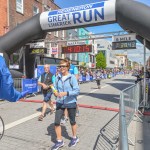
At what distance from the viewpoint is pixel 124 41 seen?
11.4 meters

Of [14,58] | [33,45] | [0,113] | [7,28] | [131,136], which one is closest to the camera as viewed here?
[131,136]

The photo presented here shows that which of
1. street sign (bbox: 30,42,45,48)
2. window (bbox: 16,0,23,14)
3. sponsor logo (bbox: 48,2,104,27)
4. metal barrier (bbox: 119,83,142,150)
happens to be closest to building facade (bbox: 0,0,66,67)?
window (bbox: 16,0,23,14)

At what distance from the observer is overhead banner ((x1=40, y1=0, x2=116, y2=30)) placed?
405 inches

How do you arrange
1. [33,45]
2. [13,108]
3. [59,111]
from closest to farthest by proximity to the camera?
[59,111], [13,108], [33,45]

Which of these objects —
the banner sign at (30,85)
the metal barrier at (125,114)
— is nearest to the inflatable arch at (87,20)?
the banner sign at (30,85)

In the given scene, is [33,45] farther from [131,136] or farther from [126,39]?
[131,136]

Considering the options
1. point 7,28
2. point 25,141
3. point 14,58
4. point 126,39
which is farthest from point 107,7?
point 7,28

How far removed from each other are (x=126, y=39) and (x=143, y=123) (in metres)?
4.63

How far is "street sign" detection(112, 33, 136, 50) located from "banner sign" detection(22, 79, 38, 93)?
525cm

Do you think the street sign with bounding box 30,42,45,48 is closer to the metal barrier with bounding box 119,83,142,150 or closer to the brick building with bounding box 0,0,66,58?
the brick building with bounding box 0,0,66,58

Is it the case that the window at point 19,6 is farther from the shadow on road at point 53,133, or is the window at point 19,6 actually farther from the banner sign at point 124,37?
the shadow on road at point 53,133

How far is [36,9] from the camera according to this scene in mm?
27406

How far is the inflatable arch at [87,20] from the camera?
30.8 ft

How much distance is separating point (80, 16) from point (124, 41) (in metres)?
2.30
